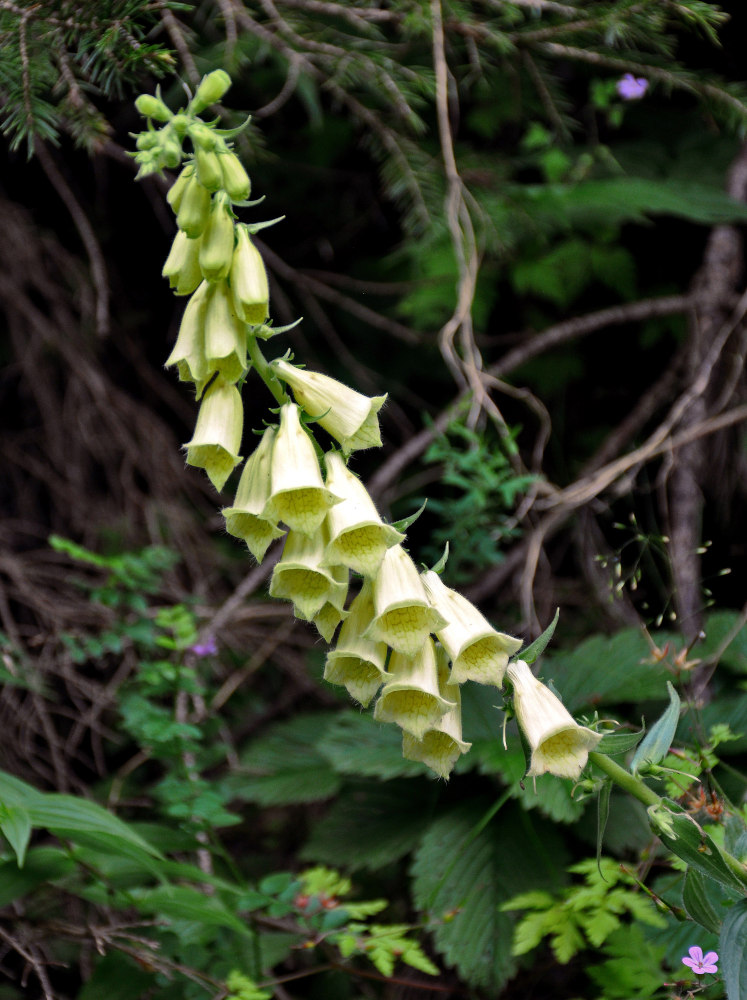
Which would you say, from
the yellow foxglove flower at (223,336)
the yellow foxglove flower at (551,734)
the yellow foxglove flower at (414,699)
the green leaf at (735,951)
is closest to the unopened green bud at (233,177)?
the yellow foxglove flower at (223,336)

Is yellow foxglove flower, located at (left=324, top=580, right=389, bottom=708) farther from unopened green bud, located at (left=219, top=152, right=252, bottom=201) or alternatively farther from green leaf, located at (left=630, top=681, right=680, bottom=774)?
unopened green bud, located at (left=219, top=152, right=252, bottom=201)

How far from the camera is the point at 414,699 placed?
1060 mm

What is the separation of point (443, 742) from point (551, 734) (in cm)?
17

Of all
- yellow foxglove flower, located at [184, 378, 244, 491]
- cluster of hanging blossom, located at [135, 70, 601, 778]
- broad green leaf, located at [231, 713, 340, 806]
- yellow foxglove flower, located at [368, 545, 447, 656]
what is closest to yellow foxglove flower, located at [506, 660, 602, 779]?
cluster of hanging blossom, located at [135, 70, 601, 778]

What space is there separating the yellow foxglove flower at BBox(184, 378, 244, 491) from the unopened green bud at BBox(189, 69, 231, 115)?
36 cm

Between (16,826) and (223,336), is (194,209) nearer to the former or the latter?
(223,336)

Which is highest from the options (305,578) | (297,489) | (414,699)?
(297,489)

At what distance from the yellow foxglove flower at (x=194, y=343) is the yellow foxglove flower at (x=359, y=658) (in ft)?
1.24

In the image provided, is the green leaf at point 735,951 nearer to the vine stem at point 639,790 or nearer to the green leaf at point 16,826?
the vine stem at point 639,790

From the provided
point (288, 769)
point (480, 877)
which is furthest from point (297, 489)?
point (288, 769)

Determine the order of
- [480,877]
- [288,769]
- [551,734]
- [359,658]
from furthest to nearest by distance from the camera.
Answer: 1. [288,769]
2. [480,877]
3. [359,658]
4. [551,734]

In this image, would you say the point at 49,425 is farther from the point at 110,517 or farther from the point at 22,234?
the point at 22,234

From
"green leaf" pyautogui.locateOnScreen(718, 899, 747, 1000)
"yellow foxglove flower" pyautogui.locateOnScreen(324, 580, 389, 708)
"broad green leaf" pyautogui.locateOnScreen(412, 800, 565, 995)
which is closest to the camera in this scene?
"green leaf" pyautogui.locateOnScreen(718, 899, 747, 1000)

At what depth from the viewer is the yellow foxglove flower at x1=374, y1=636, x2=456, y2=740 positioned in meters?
1.03
